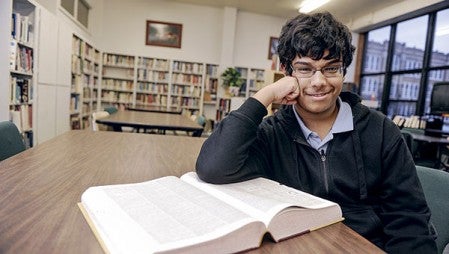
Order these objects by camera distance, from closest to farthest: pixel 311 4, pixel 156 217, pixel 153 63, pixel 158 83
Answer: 1. pixel 156 217
2. pixel 311 4
3. pixel 153 63
4. pixel 158 83

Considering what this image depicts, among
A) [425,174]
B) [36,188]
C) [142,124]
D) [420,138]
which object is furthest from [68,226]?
[420,138]

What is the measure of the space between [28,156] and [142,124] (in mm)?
1688

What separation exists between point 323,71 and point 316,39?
10 cm

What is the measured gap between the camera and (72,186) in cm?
78

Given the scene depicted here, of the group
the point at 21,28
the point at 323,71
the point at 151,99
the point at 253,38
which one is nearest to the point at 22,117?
the point at 21,28

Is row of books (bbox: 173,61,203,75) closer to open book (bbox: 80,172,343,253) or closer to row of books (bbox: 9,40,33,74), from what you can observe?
row of books (bbox: 9,40,33,74)

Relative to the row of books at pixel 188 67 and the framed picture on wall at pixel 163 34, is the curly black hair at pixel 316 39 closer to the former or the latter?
the row of books at pixel 188 67

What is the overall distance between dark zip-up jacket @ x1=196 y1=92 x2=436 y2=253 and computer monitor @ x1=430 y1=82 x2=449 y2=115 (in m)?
Answer: 4.46

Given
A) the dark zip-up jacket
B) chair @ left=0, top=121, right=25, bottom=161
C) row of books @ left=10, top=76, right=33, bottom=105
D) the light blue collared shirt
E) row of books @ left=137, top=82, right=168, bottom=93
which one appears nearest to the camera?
the dark zip-up jacket

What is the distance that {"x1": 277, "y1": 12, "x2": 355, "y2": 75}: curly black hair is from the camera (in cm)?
90

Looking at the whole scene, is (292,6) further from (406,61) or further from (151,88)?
(151,88)

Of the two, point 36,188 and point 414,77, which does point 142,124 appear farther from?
point 414,77

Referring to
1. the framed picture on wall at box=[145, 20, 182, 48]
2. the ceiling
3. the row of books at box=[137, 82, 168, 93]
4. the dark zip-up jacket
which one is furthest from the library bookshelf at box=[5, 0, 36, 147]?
the ceiling

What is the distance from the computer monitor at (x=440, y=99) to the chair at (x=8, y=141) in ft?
16.9
